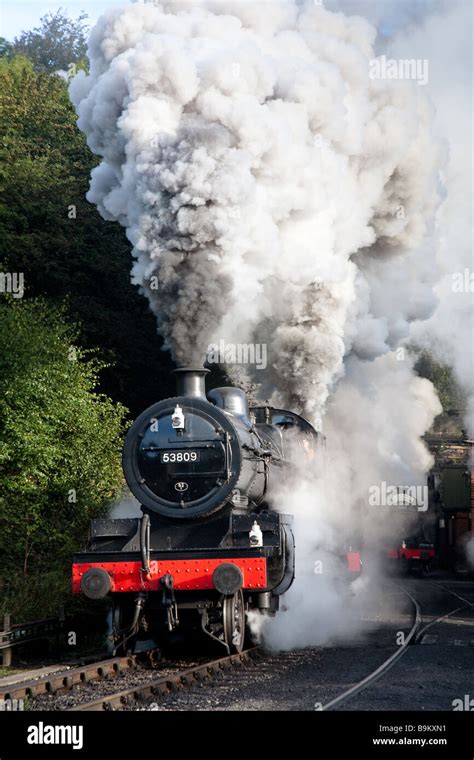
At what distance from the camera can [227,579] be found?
8.95 m

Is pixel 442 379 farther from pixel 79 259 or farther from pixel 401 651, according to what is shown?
pixel 401 651

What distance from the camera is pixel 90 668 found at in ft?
29.2

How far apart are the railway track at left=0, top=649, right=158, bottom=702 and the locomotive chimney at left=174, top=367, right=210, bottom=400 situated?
8.65 feet

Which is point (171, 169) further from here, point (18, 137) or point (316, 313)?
point (18, 137)

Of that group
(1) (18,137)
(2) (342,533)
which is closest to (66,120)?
(1) (18,137)

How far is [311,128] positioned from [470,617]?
26.2ft

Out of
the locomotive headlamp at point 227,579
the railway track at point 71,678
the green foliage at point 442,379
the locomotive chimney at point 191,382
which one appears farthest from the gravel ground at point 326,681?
the green foliage at point 442,379

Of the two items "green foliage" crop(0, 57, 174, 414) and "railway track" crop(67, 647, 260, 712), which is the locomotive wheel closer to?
"railway track" crop(67, 647, 260, 712)

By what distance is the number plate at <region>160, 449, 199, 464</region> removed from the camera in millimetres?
9695

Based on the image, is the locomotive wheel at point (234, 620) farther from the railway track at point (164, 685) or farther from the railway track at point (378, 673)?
the railway track at point (378, 673)

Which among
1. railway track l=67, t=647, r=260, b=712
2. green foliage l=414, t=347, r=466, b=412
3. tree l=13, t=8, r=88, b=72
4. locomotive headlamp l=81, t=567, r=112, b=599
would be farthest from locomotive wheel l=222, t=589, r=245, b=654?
tree l=13, t=8, r=88, b=72

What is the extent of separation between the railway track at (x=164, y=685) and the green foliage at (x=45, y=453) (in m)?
4.58

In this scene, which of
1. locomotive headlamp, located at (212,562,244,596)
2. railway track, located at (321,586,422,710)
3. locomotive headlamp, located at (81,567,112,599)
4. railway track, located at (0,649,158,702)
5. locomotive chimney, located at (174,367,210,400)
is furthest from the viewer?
locomotive chimney, located at (174,367,210,400)

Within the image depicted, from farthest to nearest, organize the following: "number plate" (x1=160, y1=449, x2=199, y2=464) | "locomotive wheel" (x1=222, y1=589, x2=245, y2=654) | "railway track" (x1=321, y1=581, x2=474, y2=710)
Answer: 1. "number plate" (x1=160, y1=449, x2=199, y2=464)
2. "locomotive wheel" (x1=222, y1=589, x2=245, y2=654)
3. "railway track" (x1=321, y1=581, x2=474, y2=710)
